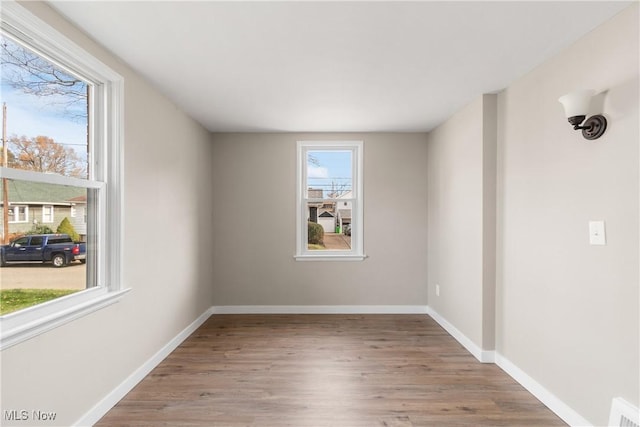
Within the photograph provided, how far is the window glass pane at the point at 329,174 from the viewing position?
4.65 meters

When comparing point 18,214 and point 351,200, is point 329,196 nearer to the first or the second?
point 351,200

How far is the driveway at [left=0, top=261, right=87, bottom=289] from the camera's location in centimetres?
171

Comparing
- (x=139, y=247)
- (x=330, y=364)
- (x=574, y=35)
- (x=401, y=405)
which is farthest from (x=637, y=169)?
(x=139, y=247)

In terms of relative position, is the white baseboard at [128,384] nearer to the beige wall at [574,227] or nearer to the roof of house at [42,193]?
the roof of house at [42,193]

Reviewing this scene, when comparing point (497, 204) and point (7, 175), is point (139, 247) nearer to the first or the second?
point (7, 175)

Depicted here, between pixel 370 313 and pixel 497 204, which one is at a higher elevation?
pixel 497 204

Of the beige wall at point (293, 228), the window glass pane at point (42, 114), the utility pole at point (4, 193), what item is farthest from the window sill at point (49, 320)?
the beige wall at point (293, 228)

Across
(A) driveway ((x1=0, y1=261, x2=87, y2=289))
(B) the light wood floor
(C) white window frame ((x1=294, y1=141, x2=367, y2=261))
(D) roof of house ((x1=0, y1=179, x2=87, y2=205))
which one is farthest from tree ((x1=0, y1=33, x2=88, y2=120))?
(C) white window frame ((x1=294, y1=141, x2=367, y2=261))

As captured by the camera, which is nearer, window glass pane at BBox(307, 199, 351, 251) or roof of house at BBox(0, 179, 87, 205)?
roof of house at BBox(0, 179, 87, 205)

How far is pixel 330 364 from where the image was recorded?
3.04 meters

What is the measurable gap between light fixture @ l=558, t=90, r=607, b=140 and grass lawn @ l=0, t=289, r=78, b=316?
303 centimetres

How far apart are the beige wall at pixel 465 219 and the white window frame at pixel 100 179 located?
9.28 feet

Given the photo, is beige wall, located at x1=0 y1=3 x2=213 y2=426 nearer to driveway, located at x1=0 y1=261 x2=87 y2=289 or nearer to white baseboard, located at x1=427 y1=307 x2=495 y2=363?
driveway, located at x1=0 y1=261 x2=87 y2=289

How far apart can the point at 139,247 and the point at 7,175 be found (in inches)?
44.9
